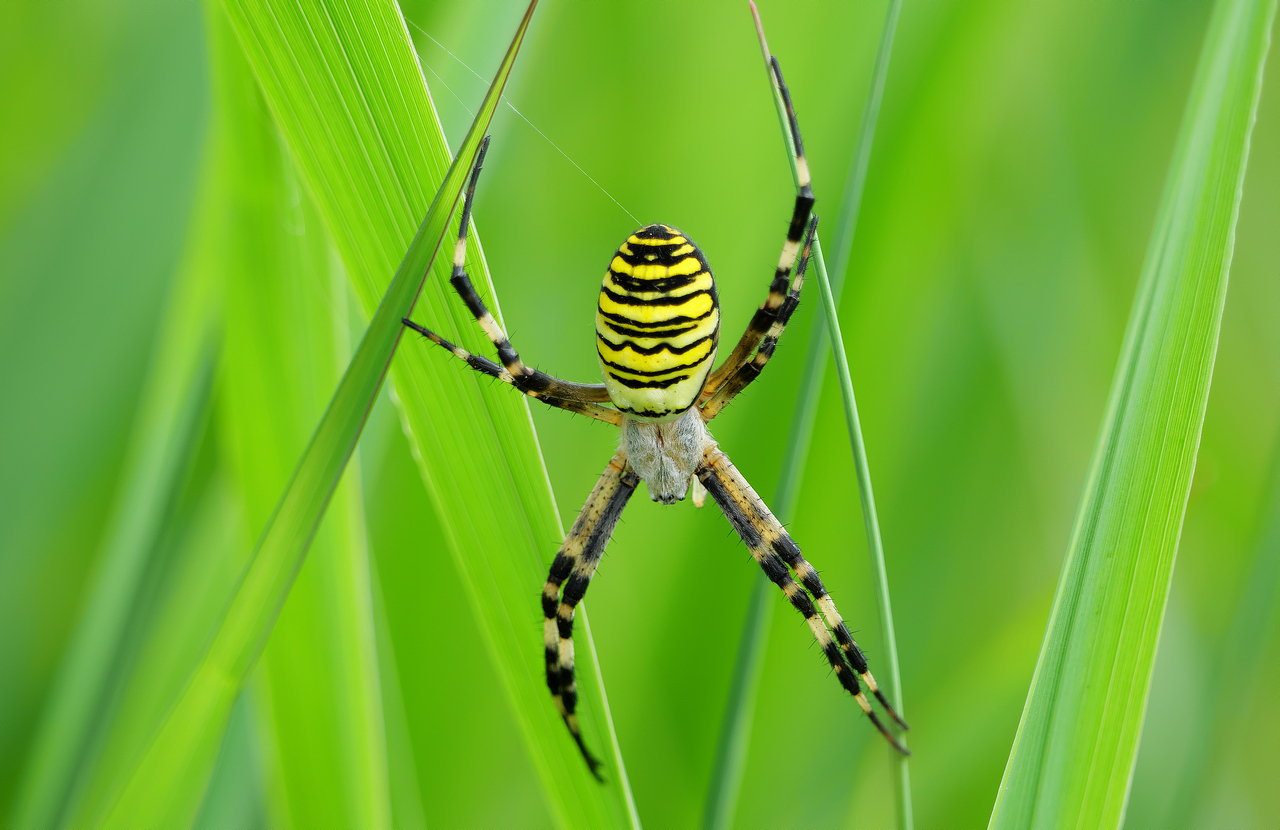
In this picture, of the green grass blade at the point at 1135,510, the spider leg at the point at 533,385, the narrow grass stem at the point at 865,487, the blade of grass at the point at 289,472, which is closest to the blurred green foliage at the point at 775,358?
the blade of grass at the point at 289,472

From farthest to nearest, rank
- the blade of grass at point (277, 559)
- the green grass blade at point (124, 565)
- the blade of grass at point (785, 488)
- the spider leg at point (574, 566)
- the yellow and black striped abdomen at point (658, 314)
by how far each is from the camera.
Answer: the spider leg at point (574, 566) → the green grass blade at point (124, 565) → the yellow and black striped abdomen at point (658, 314) → the blade of grass at point (785, 488) → the blade of grass at point (277, 559)

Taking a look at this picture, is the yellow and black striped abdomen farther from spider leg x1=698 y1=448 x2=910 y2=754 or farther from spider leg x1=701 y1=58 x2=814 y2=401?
spider leg x1=698 y1=448 x2=910 y2=754

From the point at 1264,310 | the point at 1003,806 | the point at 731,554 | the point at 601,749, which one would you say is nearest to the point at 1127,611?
the point at 1003,806

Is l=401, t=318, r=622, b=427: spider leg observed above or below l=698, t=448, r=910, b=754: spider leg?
above

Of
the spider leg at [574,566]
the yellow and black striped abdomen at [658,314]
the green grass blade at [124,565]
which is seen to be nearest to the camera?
the yellow and black striped abdomen at [658,314]

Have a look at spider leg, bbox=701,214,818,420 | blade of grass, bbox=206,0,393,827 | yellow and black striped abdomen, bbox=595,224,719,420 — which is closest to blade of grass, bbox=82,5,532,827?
blade of grass, bbox=206,0,393,827

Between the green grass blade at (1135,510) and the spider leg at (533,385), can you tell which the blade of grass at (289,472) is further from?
the green grass blade at (1135,510)

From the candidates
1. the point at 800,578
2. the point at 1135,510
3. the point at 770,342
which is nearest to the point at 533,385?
the point at 770,342
